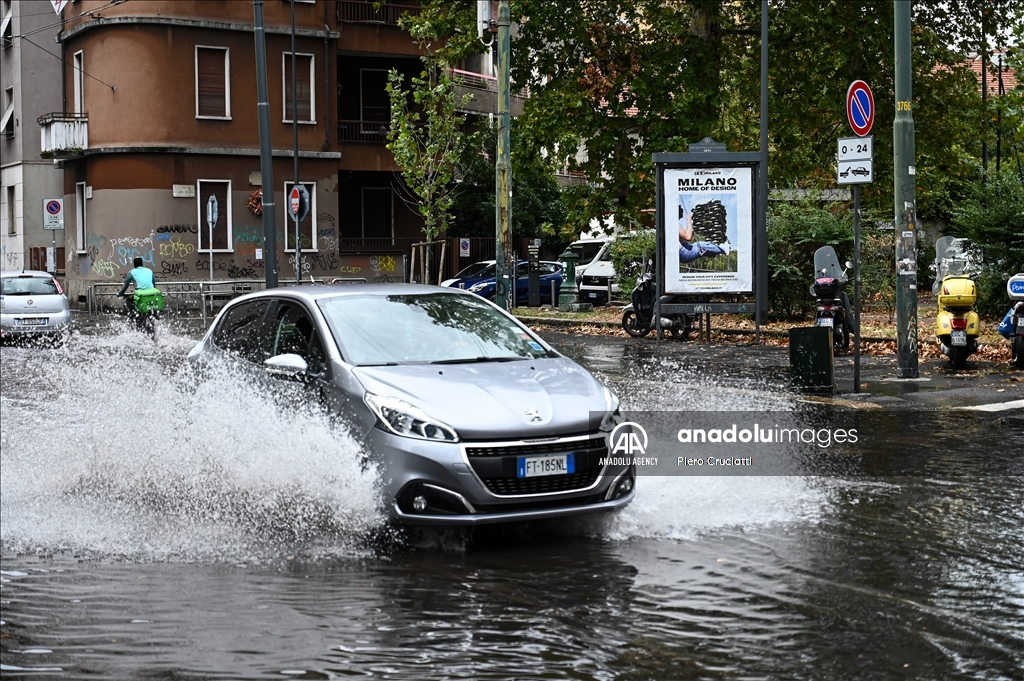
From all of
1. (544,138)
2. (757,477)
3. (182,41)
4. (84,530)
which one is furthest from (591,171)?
(84,530)

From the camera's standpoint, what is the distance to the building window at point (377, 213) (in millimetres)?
47938

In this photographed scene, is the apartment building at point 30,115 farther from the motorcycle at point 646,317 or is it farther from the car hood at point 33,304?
the motorcycle at point 646,317

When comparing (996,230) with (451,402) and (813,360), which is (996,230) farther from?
(451,402)

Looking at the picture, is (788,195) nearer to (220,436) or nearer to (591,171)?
(591,171)

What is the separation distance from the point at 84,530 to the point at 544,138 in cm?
2195

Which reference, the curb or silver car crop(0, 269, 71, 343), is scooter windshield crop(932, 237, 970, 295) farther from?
silver car crop(0, 269, 71, 343)

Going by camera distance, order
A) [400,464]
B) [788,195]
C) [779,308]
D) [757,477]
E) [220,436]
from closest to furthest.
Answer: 1. [400,464]
2. [220,436]
3. [757,477]
4. [779,308]
5. [788,195]

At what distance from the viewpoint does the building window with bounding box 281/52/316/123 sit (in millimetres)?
43562

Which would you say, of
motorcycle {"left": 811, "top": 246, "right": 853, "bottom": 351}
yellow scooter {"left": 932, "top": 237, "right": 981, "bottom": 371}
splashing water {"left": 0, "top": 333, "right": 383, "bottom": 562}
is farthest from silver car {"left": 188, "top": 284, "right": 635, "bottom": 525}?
motorcycle {"left": 811, "top": 246, "right": 853, "bottom": 351}

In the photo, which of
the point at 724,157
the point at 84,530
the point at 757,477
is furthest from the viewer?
the point at 724,157

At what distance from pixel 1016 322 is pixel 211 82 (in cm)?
3086

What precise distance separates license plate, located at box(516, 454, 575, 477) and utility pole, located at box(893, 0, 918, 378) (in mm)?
9310

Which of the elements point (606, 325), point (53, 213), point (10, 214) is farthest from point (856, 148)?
point (10, 214)

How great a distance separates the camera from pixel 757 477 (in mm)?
9703
